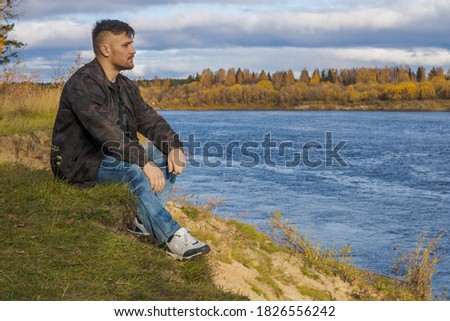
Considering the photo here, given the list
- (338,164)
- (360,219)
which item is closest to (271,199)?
(360,219)

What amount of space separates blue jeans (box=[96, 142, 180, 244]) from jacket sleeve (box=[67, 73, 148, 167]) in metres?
0.09

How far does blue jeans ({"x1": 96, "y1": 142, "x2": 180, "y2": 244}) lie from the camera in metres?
4.93

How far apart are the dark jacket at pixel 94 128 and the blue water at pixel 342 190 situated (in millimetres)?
6395

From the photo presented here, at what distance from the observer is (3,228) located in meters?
4.99

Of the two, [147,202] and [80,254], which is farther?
[147,202]

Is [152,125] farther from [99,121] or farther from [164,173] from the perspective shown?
A: [99,121]

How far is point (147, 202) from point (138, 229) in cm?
38

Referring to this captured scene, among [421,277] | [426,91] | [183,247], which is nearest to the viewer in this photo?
[183,247]

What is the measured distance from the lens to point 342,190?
67.7 ft

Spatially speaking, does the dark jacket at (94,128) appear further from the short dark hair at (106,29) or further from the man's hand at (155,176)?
the short dark hair at (106,29)

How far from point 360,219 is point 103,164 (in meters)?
12.1

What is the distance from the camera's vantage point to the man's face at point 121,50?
5219 millimetres

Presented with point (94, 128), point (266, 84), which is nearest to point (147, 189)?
point (94, 128)
